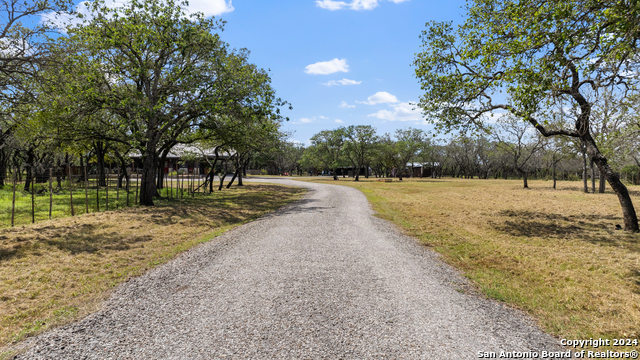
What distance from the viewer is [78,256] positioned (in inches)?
311

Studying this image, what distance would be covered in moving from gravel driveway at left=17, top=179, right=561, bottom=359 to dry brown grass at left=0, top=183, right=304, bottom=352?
1.79ft

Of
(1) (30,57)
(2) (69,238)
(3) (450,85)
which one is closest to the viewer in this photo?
(2) (69,238)

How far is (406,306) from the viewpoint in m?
5.00

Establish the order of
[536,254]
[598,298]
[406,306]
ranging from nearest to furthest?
1. [406,306]
2. [598,298]
3. [536,254]

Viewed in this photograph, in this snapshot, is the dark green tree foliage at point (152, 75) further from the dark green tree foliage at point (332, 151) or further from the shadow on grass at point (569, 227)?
the dark green tree foliage at point (332, 151)

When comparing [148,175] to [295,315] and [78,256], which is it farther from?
[295,315]

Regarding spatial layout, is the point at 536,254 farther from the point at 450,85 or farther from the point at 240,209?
the point at 240,209

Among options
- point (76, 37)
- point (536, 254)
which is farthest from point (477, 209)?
point (76, 37)

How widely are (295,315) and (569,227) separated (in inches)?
526

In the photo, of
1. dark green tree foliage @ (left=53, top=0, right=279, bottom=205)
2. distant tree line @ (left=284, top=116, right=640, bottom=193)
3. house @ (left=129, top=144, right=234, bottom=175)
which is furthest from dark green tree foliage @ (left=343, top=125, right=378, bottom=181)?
dark green tree foliage @ (left=53, top=0, right=279, bottom=205)

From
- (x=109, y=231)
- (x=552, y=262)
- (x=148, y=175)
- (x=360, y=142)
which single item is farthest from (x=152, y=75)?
(x=360, y=142)

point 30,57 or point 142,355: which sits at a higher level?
point 30,57

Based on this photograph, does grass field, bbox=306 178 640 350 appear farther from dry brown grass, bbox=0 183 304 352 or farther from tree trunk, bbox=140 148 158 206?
tree trunk, bbox=140 148 158 206

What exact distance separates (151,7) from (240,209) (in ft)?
37.7
